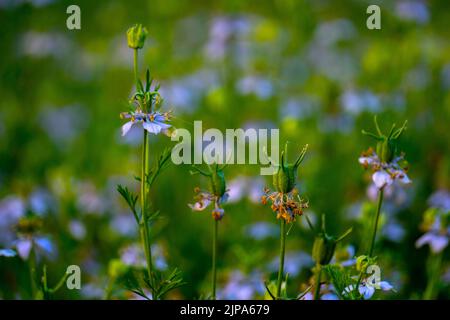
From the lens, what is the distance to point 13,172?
3584 mm

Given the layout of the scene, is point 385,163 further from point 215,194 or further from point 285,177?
point 215,194

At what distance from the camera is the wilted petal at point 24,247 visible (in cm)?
236

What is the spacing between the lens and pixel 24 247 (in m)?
2.37

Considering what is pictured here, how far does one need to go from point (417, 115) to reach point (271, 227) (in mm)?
1486

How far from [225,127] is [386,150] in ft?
5.88

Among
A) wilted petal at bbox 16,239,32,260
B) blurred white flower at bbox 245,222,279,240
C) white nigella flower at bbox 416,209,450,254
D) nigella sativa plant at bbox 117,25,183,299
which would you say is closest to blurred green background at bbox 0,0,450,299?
blurred white flower at bbox 245,222,279,240

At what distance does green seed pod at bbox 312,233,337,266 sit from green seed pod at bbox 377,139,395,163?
293 millimetres

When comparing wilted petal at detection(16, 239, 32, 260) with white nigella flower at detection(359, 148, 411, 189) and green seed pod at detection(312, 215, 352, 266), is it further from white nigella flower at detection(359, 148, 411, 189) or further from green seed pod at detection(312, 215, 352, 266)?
white nigella flower at detection(359, 148, 411, 189)

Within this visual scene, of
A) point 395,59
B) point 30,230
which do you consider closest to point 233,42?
point 395,59

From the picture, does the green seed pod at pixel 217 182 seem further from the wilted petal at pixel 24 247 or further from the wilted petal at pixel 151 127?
the wilted petal at pixel 24 247

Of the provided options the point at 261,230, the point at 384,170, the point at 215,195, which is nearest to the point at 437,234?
the point at 384,170

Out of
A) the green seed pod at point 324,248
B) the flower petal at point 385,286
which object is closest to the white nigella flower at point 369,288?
the flower petal at point 385,286

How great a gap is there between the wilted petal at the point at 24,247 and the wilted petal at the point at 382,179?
128 cm

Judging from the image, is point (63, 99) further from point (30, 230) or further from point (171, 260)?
point (30, 230)
